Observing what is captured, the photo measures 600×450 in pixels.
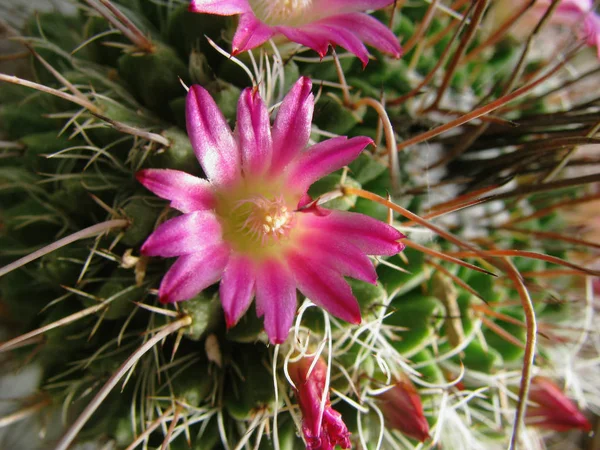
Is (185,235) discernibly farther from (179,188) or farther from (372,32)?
(372,32)

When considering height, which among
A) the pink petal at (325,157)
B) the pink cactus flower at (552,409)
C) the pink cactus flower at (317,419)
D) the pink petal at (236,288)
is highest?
the pink petal at (325,157)

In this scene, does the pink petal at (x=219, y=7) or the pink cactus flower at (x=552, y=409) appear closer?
the pink petal at (x=219, y=7)

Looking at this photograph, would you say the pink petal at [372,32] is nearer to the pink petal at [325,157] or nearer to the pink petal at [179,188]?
the pink petal at [325,157]

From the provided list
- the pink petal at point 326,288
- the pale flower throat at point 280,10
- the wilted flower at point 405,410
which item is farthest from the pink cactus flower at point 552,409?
the pale flower throat at point 280,10

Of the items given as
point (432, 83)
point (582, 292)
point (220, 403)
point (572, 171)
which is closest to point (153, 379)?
point (220, 403)

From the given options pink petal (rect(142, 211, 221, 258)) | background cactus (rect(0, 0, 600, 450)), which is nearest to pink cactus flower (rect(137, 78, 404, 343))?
pink petal (rect(142, 211, 221, 258))

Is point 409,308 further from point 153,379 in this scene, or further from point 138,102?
point 138,102
